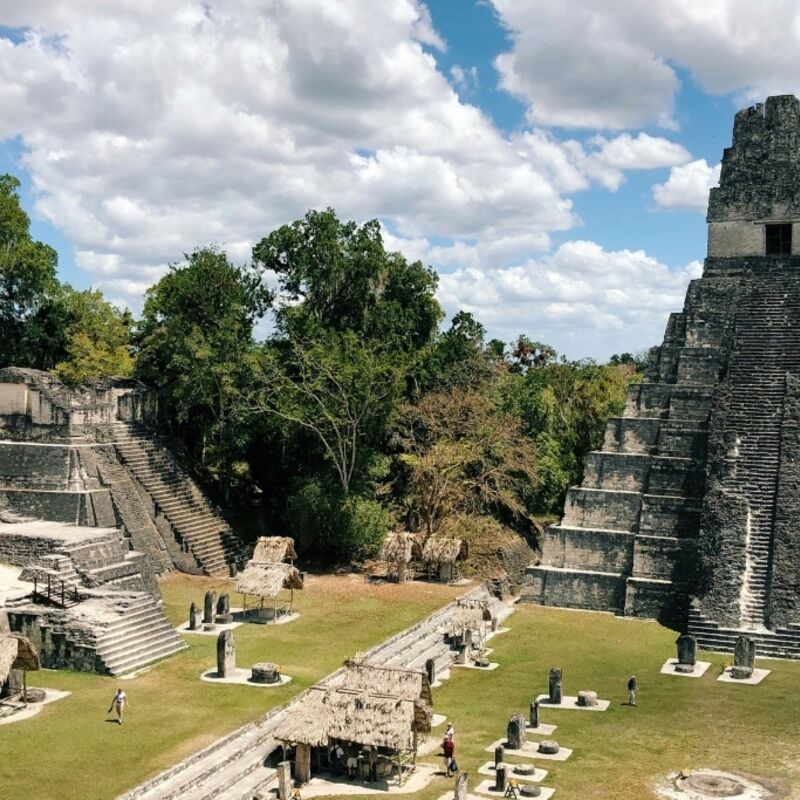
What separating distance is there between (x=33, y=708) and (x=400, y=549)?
1464 centimetres

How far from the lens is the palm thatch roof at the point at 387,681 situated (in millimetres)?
19000

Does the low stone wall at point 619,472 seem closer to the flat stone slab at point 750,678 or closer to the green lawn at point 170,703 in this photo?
the green lawn at point 170,703

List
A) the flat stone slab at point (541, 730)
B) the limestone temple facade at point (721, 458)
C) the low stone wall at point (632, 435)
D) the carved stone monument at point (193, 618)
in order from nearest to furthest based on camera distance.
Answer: the flat stone slab at point (541, 730), the carved stone monument at point (193, 618), the limestone temple facade at point (721, 458), the low stone wall at point (632, 435)

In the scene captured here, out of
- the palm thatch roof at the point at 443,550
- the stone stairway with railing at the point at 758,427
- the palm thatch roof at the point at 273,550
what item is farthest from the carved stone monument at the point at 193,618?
the stone stairway with railing at the point at 758,427

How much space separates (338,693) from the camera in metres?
18.8

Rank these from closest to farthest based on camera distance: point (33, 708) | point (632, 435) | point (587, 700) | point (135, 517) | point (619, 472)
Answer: point (33, 708) < point (587, 700) < point (619, 472) < point (632, 435) < point (135, 517)

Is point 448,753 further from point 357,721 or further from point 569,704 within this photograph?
point 569,704

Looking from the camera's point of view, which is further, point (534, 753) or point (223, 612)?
point (223, 612)

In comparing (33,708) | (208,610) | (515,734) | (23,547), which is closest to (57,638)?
(33,708)

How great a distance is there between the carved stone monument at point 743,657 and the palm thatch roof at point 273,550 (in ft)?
42.7

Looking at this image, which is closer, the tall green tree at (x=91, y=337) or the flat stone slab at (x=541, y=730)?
the flat stone slab at (x=541, y=730)

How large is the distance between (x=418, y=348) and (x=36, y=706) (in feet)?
79.7

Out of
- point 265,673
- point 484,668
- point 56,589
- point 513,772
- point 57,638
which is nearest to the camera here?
point 513,772

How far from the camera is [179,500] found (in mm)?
36781
